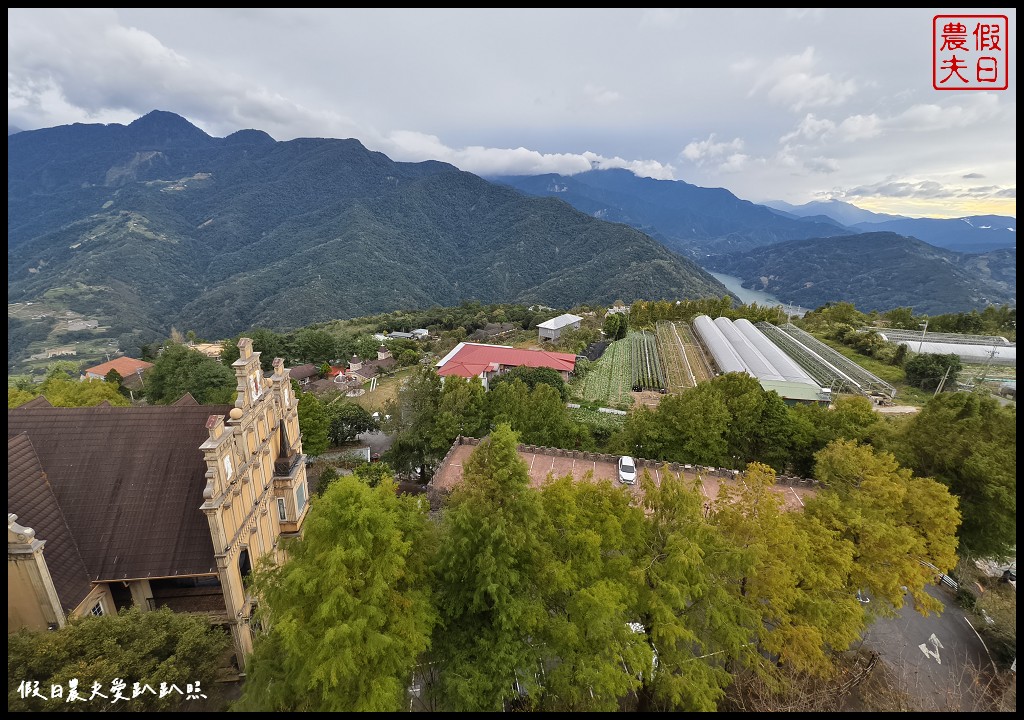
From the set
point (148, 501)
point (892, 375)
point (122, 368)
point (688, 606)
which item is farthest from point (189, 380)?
point (892, 375)

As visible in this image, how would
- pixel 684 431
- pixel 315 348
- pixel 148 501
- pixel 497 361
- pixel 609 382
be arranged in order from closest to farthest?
pixel 148 501, pixel 684 431, pixel 609 382, pixel 497 361, pixel 315 348

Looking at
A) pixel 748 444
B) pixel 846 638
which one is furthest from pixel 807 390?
pixel 846 638

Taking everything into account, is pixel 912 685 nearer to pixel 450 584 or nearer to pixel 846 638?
pixel 846 638

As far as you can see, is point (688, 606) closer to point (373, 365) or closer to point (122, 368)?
point (373, 365)

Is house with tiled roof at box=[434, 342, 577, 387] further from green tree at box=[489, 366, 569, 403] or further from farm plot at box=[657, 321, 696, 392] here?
farm plot at box=[657, 321, 696, 392]

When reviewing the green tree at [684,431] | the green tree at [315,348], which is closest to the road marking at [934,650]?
the green tree at [684,431]

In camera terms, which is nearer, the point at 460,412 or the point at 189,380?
the point at 460,412
